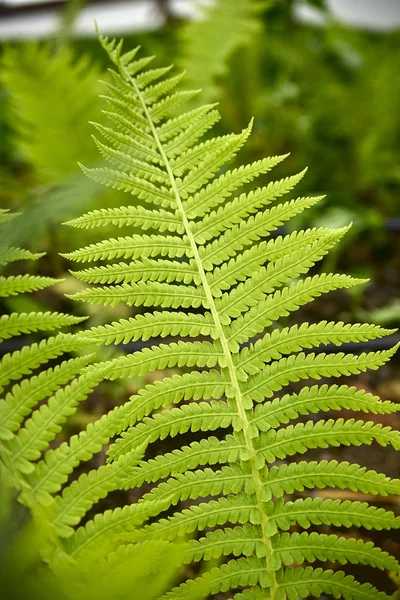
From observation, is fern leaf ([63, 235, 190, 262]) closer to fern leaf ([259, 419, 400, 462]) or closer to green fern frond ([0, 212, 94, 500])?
green fern frond ([0, 212, 94, 500])

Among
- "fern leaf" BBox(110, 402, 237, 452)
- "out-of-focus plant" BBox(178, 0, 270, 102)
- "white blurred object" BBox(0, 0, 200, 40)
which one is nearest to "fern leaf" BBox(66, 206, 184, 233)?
"fern leaf" BBox(110, 402, 237, 452)

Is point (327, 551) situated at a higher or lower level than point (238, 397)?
lower

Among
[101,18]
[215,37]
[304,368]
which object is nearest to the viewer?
[304,368]

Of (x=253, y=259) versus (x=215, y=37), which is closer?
(x=253, y=259)

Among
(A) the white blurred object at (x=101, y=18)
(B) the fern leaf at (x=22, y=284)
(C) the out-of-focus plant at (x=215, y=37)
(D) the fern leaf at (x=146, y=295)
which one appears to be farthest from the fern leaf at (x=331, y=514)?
(A) the white blurred object at (x=101, y=18)

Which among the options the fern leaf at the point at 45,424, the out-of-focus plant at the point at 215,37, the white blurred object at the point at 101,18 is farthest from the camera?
the white blurred object at the point at 101,18

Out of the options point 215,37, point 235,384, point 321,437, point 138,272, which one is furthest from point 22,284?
point 215,37

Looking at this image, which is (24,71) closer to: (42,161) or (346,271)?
(42,161)

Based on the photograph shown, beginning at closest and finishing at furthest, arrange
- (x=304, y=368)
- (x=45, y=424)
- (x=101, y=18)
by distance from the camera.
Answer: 1. (x=45, y=424)
2. (x=304, y=368)
3. (x=101, y=18)

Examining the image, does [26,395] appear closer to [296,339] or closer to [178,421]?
[178,421]

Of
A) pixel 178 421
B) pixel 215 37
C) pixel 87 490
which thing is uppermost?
pixel 215 37

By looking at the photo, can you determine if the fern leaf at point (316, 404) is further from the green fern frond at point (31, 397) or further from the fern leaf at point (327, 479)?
the green fern frond at point (31, 397)
